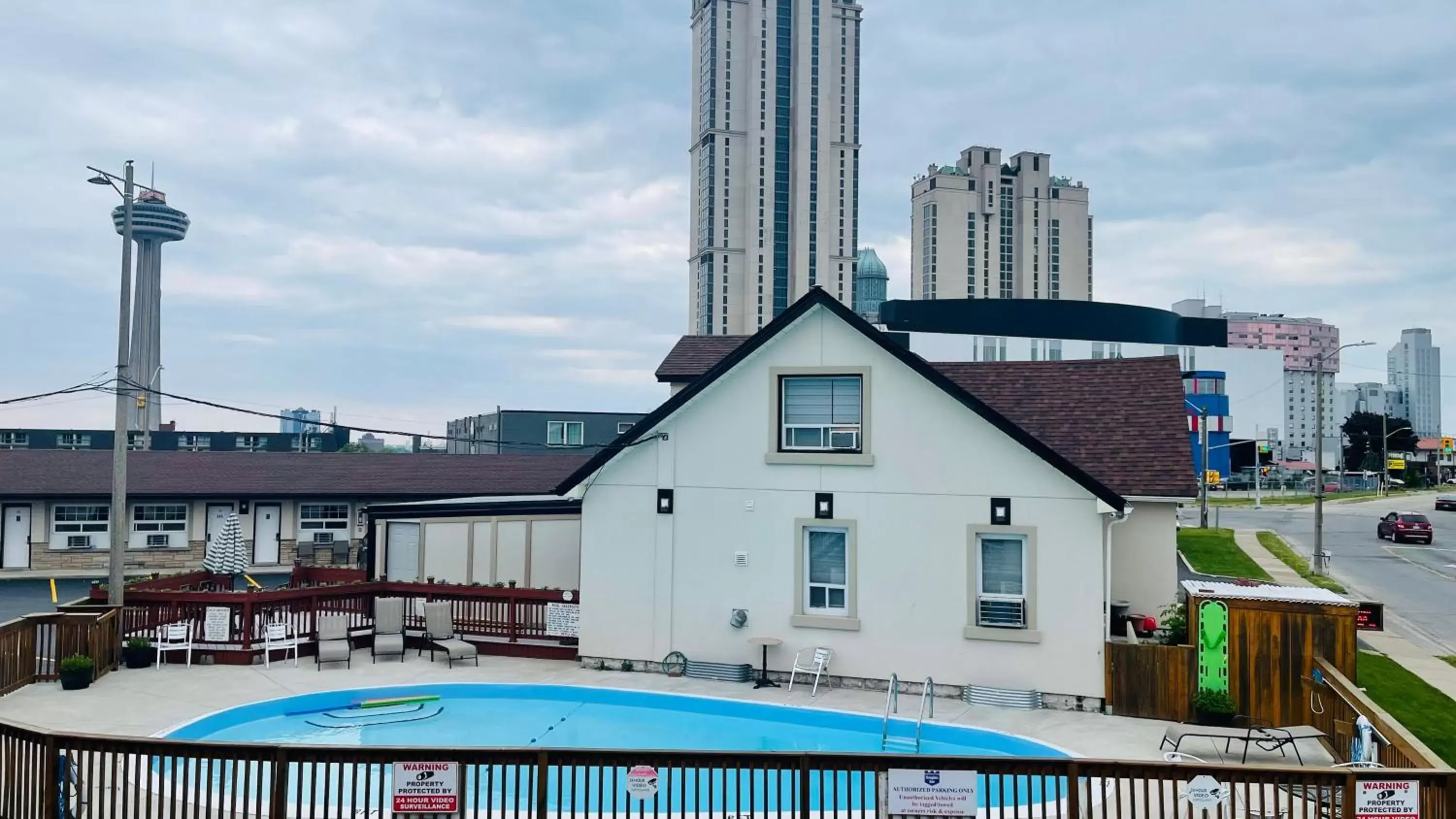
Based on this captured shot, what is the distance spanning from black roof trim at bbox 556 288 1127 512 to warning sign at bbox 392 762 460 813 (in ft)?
29.2

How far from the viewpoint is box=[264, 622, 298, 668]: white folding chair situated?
1773 centimetres

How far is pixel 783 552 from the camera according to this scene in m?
16.9

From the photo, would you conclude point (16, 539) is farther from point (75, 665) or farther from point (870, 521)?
point (870, 521)

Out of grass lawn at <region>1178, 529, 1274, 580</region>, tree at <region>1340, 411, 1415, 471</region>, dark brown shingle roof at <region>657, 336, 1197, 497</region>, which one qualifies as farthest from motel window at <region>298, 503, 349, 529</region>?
tree at <region>1340, 411, 1415, 471</region>

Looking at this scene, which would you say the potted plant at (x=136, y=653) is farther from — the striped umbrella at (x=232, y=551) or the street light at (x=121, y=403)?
the striped umbrella at (x=232, y=551)

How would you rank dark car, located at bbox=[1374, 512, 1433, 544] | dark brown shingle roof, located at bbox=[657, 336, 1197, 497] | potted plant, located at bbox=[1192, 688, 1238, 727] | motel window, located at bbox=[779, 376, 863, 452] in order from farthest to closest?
dark car, located at bbox=[1374, 512, 1433, 544], dark brown shingle roof, located at bbox=[657, 336, 1197, 497], motel window, located at bbox=[779, 376, 863, 452], potted plant, located at bbox=[1192, 688, 1238, 727]

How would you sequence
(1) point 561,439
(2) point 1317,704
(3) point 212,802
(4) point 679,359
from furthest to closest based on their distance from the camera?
(1) point 561,439
(4) point 679,359
(2) point 1317,704
(3) point 212,802

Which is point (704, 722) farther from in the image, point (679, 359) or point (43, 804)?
point (679, 359)

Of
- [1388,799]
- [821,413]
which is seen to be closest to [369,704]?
[821,413]

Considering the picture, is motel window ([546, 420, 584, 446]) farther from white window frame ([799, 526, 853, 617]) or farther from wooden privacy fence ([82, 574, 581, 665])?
white window frame ([799, 526, 853, 617])

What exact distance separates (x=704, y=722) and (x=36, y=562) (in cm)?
3126

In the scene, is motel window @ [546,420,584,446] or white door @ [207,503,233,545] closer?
white door @ [207,503,233,545]

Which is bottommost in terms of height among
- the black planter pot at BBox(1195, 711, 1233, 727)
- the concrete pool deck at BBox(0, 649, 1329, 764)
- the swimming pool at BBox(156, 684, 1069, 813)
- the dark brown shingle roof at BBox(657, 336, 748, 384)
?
the swimming pool at BBox(156, 684, 1069, 813)

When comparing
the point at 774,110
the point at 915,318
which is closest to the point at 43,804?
the point at 915,318
